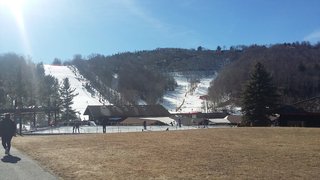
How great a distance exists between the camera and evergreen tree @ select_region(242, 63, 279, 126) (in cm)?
6233

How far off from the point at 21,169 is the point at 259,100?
5133 cm

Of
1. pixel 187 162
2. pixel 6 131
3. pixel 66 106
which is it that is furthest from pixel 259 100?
pixel 66 106

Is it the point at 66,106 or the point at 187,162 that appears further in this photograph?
the point at 66,106

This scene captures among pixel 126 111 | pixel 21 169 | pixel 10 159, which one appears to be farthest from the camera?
pixel 126 111

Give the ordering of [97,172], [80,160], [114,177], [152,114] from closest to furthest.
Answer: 1. [114,177]
2. [97,172]
3. [80,160]
4. [152,114]

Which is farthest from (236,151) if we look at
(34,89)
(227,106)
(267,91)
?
(227,106)

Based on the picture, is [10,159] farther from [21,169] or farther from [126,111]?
[126,111]

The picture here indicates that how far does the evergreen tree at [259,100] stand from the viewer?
6233 centimetres

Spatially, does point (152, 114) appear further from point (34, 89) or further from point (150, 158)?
point (150, 158)

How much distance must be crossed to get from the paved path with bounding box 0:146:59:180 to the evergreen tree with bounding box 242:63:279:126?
46.9 m

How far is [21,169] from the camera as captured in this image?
1495 cm

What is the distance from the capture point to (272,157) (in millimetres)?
17125


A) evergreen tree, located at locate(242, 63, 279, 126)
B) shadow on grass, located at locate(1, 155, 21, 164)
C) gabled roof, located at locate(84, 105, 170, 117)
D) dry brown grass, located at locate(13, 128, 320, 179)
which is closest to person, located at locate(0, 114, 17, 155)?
dry brown grass, located at locate(13, 128, 320, 179)

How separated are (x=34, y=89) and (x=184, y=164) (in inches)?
4862
